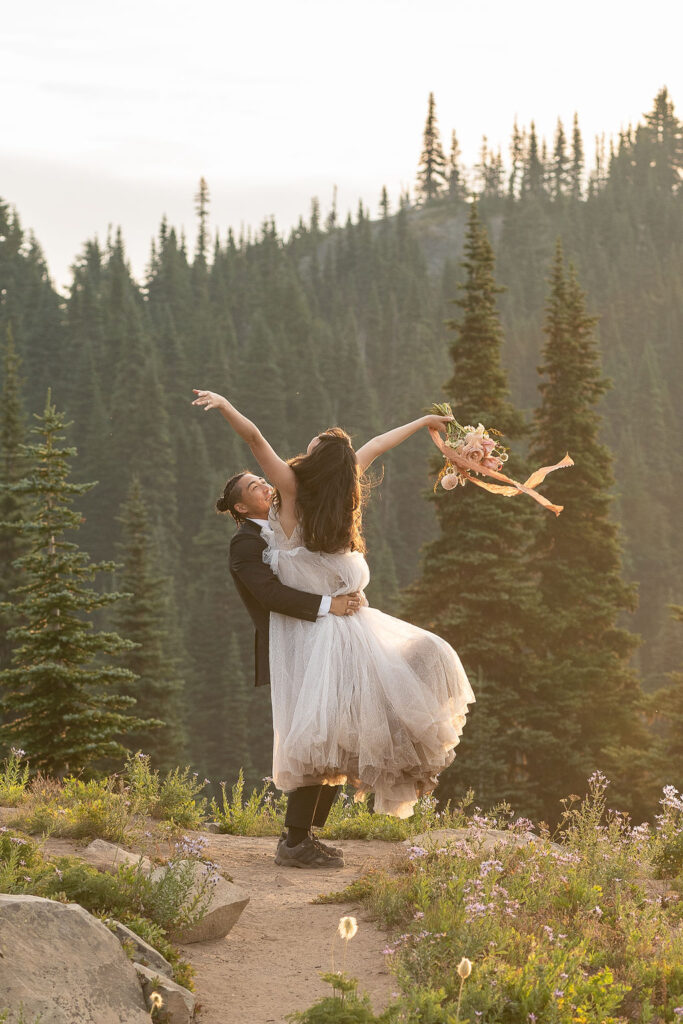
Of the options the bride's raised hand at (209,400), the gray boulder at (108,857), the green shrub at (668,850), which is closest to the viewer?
the bride's raised hand at (209,400)

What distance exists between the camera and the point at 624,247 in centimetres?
14838

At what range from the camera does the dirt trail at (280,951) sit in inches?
207

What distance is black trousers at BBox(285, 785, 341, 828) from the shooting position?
7.36 meters

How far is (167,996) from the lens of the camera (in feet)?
15.9

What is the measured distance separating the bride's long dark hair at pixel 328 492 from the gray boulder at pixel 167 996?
9.46 feet

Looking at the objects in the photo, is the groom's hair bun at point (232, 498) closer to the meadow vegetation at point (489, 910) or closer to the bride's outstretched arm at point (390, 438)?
the bride's outstretched arm at point (390, 438)

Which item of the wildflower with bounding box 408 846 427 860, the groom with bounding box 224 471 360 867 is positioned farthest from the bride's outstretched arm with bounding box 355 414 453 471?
the wildflower with bounding box 408 846 427 860

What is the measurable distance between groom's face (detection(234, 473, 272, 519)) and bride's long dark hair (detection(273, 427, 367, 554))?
1.03 ft

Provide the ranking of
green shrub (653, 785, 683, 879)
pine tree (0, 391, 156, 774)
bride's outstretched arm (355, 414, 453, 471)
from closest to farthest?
bride's outstretched arm (355, 414, 453, 471), green shrub (653, 785, 683, 879), pine tree (0, 391, 156, 774)

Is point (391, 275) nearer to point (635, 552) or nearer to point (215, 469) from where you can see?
point (215, 469)

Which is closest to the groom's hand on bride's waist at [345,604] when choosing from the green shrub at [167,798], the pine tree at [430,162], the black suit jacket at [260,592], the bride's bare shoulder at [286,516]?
the black suit jacket at [260,592]

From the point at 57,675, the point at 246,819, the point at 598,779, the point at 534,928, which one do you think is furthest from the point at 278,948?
the point at 57,675

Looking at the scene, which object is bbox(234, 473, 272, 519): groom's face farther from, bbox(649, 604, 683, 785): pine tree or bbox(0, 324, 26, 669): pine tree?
bbox(649, 604, 683, 785): pine tree

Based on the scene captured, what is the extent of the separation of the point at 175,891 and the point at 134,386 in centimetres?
9617
